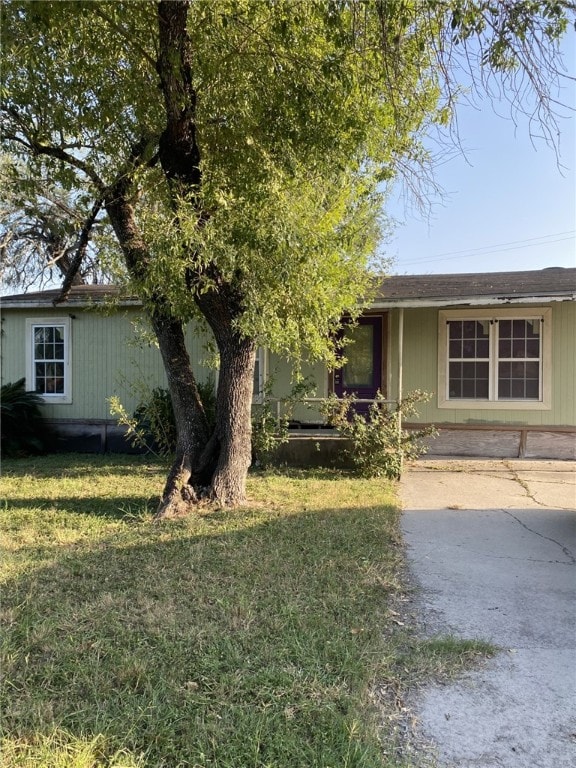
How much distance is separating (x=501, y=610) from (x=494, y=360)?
21.3ft

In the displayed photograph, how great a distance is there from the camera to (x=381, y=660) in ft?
9.14

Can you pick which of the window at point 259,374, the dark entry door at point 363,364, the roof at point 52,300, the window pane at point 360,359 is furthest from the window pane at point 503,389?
Answer: the roof at point 52,300

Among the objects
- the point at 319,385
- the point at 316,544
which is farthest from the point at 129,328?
the point at 316,544

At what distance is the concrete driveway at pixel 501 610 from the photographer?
2.24 m

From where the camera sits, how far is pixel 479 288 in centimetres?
888

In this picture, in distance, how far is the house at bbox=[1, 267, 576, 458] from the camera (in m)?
8.96

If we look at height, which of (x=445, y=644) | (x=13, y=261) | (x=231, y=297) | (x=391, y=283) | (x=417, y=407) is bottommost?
(x=445, y=644)

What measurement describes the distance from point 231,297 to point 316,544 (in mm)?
2759

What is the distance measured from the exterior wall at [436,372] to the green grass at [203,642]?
4.48m

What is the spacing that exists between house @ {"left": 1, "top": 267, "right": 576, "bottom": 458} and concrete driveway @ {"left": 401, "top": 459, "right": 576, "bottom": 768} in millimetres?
2027

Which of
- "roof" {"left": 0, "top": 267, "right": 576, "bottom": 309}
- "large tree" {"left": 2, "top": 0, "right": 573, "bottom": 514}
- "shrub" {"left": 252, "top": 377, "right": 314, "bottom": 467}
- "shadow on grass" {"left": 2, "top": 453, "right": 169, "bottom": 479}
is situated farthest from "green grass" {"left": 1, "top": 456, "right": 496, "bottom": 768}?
"roof" {"left": 0, "top": 267, "right": 576, "bottom": 309}

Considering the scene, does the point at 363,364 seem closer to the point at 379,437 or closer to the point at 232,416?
the point at 379,437

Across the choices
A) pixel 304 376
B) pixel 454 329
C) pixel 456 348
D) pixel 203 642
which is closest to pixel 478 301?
pixel 454 329

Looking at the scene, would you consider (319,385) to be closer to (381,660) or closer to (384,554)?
(384,554)
